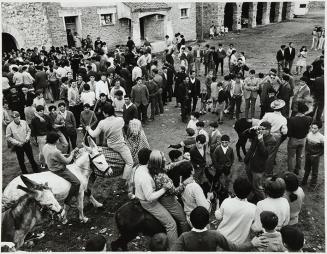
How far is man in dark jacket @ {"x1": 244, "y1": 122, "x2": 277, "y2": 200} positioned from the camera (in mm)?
6663

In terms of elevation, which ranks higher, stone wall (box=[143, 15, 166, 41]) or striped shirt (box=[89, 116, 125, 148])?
stone wall (box=[143, 15, 166, 41])

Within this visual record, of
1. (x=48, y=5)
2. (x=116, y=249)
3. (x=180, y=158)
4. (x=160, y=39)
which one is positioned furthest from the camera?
(x=160, y=39)

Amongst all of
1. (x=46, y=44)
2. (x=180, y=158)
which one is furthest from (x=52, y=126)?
(x=46, y=44)

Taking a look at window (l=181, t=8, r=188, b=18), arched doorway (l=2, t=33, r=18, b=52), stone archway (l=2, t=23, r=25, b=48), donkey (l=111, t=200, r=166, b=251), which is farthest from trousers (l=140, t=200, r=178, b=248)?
window (l=181, t=8, r=188, b=18)

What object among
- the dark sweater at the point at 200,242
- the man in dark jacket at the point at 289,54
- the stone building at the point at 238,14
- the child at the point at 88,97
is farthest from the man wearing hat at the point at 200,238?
the stone building at the point at 238,14

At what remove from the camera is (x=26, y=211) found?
5590mm

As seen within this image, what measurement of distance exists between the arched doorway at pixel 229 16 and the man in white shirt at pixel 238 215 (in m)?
28.0

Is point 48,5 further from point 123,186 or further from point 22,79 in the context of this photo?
point 123,186

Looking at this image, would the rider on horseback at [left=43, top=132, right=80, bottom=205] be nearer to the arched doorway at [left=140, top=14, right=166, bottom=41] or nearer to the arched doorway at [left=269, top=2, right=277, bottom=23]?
the arched doorway at [left=140, top=14, right=166, bottom=41]

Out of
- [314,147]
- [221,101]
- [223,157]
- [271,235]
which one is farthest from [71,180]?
[221,101]

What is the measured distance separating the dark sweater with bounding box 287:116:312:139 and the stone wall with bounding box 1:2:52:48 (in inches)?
622

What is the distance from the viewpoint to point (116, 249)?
5738mm

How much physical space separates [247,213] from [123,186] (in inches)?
170

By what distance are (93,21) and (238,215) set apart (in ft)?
65.5
